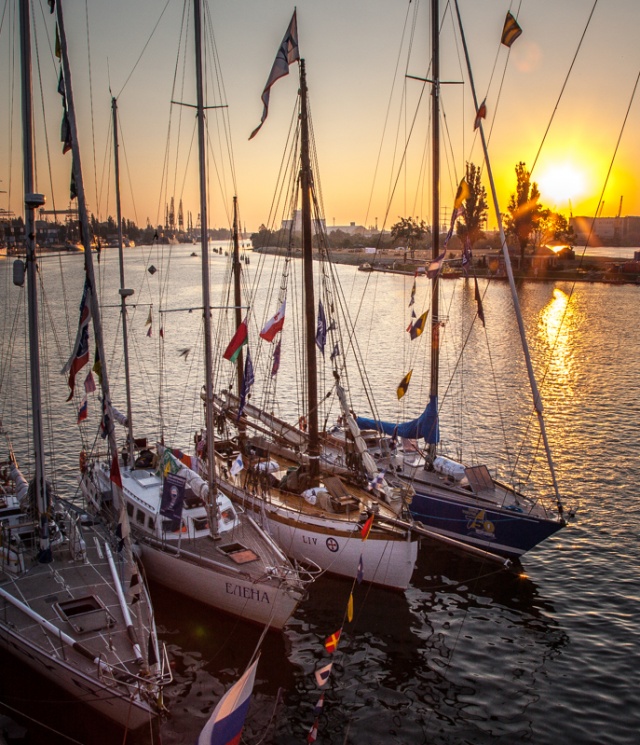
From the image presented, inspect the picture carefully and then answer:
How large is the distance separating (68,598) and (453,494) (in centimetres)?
1562

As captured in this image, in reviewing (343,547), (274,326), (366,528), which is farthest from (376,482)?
(274,326)

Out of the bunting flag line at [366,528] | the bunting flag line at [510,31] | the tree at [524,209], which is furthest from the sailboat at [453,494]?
the tree at [524,209]

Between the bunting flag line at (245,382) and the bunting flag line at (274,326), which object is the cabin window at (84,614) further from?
the bunting flag line at (274,326)

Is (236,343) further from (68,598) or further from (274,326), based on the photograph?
(68,598)

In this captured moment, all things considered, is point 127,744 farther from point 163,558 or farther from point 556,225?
point 556,225

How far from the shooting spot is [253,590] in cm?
2180

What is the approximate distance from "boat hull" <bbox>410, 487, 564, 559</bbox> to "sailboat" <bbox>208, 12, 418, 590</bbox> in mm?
1515

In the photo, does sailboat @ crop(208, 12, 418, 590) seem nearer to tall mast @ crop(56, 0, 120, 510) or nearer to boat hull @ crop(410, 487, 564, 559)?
boat hull @ crop(410, 487, 564, 559)

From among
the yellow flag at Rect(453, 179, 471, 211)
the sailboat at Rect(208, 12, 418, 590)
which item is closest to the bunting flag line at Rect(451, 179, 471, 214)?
the yellow flag at Rect(453, 179, 471, 211)

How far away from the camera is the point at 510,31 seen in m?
20.1

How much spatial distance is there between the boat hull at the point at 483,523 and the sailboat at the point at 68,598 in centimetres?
1246

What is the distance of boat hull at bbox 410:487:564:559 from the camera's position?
86.7 feet

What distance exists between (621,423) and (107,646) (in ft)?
133

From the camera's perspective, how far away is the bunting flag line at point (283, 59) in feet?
76.5
